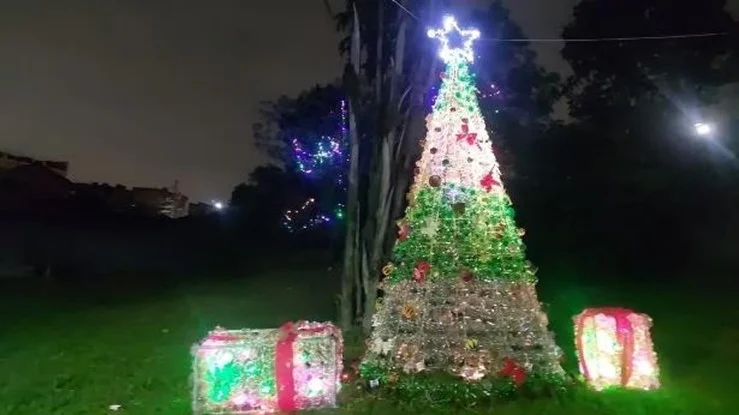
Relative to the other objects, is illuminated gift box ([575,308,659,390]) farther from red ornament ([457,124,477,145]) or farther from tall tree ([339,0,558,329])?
tall tree ([339,0,558,329])

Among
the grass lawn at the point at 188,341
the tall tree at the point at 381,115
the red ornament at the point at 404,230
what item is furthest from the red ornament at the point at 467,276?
the tall tree at the point at 381,115

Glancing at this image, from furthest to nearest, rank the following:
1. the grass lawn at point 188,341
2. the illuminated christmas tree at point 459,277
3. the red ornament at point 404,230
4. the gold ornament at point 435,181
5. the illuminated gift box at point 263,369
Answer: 1. the red ornament at point 404,230
2. the gold ornament at point 435,181
3. the illuminated christmas tree at point 459,277
4. the grass lawn at point 188,341
5. the illuminated gift box at point 263,369

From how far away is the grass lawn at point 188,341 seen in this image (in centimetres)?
675

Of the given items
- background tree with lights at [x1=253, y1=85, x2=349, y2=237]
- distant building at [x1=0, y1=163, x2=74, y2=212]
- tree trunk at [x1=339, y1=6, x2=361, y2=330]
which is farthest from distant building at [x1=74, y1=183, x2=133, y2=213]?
tree trunk at [x1=339, y1=6, x2=361, y2=330]

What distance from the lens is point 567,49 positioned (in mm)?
20156

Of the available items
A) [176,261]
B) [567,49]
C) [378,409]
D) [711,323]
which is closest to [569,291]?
[711,323]

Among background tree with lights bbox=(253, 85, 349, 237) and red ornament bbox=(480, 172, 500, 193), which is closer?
red ornament bbox=(480, 172, 500, 193)

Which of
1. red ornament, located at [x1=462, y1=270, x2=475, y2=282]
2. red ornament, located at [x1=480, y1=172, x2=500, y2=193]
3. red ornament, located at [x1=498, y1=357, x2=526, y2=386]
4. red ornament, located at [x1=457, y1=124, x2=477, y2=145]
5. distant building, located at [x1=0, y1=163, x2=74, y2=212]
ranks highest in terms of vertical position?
distant building, located at [x1=0, y1=163, x2=74, y2=212]

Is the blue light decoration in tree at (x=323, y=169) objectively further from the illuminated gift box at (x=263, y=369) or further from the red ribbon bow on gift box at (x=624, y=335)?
the illuminated gift box at (x=263, y=369)

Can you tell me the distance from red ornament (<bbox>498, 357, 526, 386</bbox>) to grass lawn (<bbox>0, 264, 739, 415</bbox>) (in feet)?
0.67

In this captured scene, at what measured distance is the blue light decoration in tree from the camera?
24891mm

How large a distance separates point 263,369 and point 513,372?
93.3 inches

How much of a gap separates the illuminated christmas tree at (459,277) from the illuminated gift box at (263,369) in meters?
0.79

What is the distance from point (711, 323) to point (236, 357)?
25.6 ft
